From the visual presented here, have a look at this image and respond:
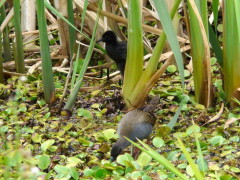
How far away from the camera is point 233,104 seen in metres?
4.89

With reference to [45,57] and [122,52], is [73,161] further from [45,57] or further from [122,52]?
[122,52]

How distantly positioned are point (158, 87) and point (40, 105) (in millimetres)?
944

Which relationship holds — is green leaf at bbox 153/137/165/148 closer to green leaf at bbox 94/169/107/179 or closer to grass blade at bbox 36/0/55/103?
green leaf at bbox 94/169/107/179

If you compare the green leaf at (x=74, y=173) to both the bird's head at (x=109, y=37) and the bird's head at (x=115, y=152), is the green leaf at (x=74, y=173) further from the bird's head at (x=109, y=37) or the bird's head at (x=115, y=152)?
the bird's head at (x=109, y=37)

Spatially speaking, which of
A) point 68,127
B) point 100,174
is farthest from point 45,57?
point 100,174

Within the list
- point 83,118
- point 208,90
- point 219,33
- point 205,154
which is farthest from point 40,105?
point 219,33

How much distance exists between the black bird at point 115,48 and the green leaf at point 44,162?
6.21 feet

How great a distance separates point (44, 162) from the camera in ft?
12.6

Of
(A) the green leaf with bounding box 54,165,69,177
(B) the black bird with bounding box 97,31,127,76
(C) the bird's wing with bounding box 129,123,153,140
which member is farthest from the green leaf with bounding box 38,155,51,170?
(B) the black bird with bounding box 97,31,127,76

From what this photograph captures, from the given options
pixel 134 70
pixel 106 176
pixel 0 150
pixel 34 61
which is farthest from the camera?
pixel 34 61

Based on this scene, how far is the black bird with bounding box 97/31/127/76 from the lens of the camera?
5.66m

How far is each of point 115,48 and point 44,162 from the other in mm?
2019

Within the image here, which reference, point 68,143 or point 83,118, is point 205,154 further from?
point 83,118

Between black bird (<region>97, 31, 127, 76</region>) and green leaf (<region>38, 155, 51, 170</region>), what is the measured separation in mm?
1894
